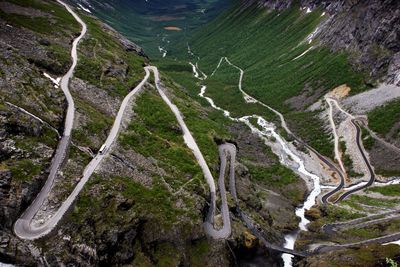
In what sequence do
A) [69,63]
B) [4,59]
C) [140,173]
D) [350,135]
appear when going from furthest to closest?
[350,135] → [69,63] → [4,59] → [140,173]

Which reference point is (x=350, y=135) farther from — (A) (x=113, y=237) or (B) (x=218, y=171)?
(A) (x=113, y=237)

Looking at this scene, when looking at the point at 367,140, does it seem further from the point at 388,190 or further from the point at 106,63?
the point at 106,63

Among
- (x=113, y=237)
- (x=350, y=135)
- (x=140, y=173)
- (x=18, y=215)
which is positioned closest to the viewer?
(x=18, y=215)

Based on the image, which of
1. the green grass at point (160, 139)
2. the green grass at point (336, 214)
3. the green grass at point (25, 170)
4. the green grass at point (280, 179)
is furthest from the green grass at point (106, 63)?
the green grass at point (336, 214)

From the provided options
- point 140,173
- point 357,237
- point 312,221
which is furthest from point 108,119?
point 357,237

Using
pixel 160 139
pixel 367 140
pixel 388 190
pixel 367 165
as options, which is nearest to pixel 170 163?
pixel 160 139

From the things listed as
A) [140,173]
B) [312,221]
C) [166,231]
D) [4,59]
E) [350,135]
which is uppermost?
[350,135]

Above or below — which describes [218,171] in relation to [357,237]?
above
